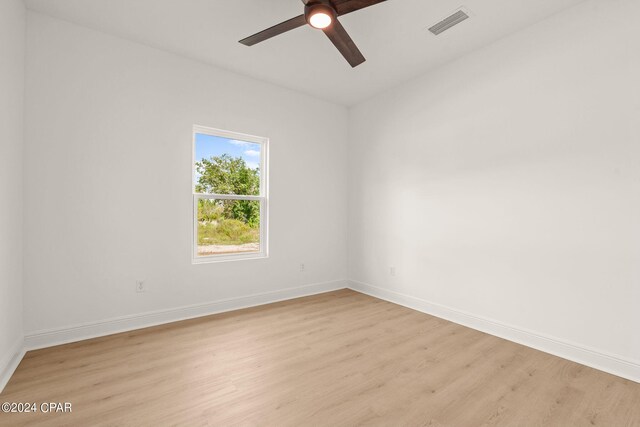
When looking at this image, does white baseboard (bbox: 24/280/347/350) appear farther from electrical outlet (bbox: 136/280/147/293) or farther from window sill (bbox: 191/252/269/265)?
window sill (bbox: 191/252/269/265)

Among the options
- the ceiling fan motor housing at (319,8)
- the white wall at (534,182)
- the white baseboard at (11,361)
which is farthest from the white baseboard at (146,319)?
the ceiling fan motor housing at (319,8)

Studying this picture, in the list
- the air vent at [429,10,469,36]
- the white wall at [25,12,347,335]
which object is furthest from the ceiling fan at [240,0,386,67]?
the white wall at [25,12,347,335]

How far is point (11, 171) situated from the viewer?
2.21 metres

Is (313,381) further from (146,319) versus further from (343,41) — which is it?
(343,41)

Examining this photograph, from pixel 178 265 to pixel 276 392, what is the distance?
1915 millimetres

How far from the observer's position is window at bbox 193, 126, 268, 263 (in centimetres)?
343

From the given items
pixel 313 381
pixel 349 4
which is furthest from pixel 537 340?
pixel 349 4

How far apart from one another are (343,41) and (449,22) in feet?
3.68

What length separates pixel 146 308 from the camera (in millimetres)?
3021

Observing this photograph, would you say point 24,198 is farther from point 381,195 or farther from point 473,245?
point 473,245

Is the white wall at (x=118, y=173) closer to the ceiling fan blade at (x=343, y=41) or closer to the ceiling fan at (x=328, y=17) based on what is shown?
the ceiling fan at (x=328, y=17)

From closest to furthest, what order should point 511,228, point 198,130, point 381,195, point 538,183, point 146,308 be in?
point 538,183 < point 511,228 < point 146,308 < point 198,130 < point 381,195

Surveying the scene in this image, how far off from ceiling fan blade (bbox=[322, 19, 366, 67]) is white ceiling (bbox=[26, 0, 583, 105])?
38 cm

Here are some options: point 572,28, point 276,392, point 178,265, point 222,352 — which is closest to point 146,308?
point 178,265
